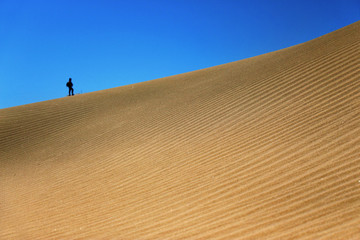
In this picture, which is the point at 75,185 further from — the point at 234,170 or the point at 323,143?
the point at 323,143

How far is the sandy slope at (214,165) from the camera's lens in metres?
4.16

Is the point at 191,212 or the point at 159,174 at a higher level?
the point at 159,174

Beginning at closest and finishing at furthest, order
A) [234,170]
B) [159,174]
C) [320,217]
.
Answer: [320,217]
[234,170]
[159,174]

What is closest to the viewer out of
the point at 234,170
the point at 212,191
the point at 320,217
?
the point at 320,217

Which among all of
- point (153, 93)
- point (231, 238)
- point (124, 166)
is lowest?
point (231, 238)

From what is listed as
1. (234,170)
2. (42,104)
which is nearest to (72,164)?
(234,170)

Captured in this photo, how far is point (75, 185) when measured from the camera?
6.94 m

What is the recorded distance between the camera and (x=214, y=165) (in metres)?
5.89

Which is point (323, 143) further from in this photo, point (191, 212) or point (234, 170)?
point (191, 212)

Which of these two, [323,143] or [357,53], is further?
[357,53]

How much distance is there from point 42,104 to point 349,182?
13179 millimetres

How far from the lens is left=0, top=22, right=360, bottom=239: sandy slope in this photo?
416 centimetres

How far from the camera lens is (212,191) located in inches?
200

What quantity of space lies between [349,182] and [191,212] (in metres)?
1.85
